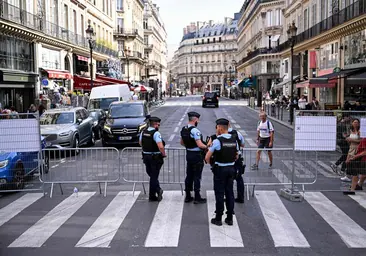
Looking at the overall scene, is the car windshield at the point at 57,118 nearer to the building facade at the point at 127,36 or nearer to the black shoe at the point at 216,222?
the black shoe at the point at 216,222

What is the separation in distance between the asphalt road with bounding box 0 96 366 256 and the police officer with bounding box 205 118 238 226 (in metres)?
0.36

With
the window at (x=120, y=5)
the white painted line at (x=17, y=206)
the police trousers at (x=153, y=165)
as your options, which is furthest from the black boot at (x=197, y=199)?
the window at (x=120, y=5)

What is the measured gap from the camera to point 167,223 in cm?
758

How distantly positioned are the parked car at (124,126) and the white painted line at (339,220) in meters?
8.48

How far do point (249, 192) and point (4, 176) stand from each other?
548 cm

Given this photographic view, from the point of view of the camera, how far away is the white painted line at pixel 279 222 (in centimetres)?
670

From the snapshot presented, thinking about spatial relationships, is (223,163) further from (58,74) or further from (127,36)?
(127,36)

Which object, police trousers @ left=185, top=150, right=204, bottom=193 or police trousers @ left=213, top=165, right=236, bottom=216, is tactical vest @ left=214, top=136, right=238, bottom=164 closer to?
police trousers @ left=213, top=165, right=236, bottom=216

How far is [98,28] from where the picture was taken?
154 feet

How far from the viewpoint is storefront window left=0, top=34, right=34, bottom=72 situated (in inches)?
973

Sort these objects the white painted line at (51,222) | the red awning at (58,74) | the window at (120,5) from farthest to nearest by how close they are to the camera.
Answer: the window at (120,5), the red awning at (58,74), the white painted line at (51,222)

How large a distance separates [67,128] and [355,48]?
18908 mm

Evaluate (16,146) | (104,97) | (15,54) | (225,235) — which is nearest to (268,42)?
(104,97)

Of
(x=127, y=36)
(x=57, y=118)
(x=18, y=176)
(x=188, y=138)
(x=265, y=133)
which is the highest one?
(x=127, y=36)
